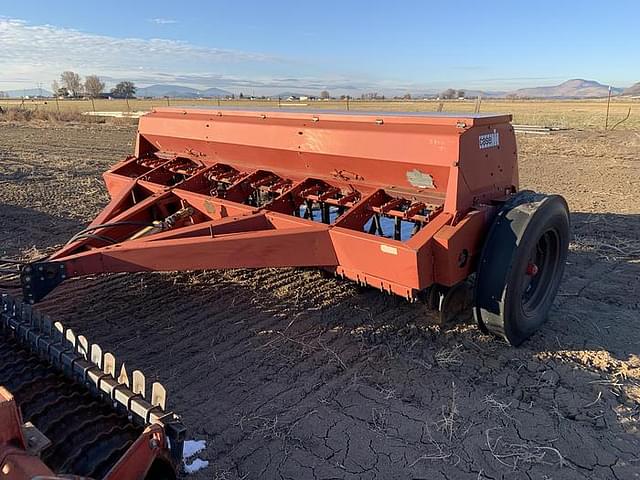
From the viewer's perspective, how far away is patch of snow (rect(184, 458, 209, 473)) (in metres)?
2.65

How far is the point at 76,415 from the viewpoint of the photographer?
2.12 meters

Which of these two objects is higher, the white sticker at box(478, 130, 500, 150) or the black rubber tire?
the white sticker at box(478, 130, 500, 150)

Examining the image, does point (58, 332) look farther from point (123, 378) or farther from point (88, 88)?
point (88, 88)

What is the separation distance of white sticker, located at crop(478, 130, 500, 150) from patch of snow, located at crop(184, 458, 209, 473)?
2.53 meters

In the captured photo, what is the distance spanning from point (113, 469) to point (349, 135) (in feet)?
9.33

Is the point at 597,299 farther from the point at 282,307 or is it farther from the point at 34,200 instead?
the point at 34,200

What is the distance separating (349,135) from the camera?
400cm

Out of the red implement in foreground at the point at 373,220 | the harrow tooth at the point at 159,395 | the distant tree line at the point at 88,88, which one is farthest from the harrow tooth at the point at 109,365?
the distant tree line at the point at 88,88

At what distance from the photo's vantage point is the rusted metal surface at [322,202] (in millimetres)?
3271

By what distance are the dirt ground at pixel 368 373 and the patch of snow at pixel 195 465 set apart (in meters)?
0.04

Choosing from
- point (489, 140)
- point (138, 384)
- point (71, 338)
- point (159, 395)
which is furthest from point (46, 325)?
point (489, 140)

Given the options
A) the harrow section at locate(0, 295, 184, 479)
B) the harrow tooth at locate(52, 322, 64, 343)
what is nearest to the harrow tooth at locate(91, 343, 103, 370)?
the harrow section at locate(0, 295, 184, 479)

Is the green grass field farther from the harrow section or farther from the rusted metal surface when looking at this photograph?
the harrow section

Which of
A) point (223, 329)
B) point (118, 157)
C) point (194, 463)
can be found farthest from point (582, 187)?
point (118, 157)
